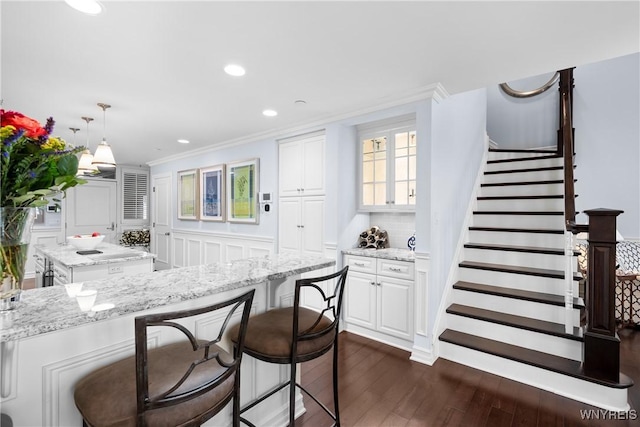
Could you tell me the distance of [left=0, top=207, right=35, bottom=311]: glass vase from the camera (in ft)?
3.04

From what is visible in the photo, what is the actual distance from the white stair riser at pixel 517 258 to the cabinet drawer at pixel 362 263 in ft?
3.67

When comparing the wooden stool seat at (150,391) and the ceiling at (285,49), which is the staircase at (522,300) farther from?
the wooden stool seat at (150,391)

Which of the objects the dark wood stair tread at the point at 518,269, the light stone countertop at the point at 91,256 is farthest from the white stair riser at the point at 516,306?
the light stone countertop at the point at 91,256

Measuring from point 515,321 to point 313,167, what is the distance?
2547 millimetres

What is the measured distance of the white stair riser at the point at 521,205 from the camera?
3773mm

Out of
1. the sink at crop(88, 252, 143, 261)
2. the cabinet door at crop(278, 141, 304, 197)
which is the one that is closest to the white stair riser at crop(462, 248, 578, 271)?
the cabinet door at crop(278, 141, 304, 197)

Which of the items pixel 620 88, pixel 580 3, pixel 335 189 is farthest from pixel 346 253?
pixel 620 88

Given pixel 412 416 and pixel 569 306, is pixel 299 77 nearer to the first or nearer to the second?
pixel 412 416

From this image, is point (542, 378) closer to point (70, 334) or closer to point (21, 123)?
point (70, 334)

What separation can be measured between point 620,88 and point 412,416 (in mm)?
4812

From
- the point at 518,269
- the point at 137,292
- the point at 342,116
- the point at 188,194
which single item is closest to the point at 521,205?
the point at 518,269

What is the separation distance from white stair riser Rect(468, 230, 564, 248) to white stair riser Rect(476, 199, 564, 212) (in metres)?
0.58

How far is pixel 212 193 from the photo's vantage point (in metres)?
5.31

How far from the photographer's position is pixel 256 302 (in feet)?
5.84
